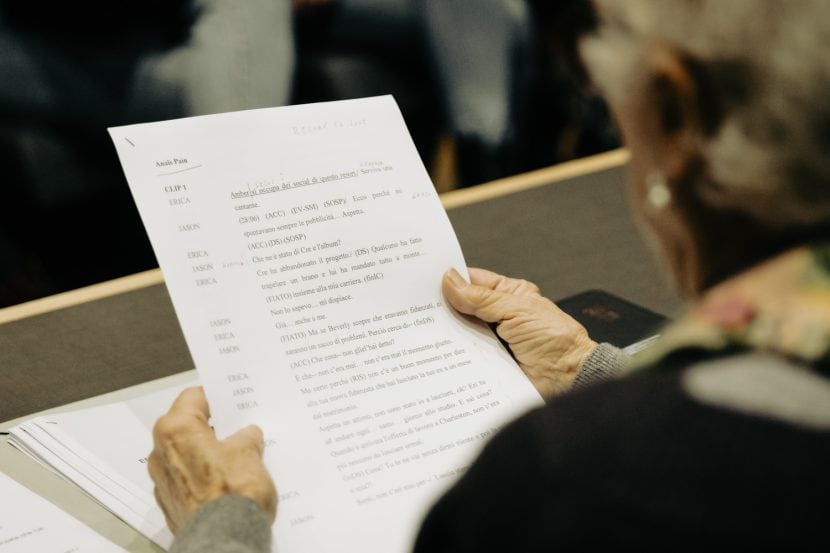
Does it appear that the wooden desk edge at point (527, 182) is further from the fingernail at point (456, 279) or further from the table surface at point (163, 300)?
the fingernail at point (456, 279)

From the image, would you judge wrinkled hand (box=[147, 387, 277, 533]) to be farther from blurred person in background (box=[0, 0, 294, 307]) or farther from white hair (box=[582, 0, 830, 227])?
blurred person in background (box=[0, 0, 294, 307])

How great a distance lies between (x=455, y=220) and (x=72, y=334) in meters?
0.63

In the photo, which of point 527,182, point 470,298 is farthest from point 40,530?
point 527,182

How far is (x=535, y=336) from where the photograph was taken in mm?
948

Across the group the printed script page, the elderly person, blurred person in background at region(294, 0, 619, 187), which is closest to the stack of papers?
the printed script page

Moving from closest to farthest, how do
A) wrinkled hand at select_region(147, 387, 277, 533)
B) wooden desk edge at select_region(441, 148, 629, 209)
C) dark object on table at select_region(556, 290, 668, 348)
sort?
1. wrinkled hand at select_region(147, 387, 277, 533)
2. dark object on table at select_region(556, 290, 668, 348)
3. wooden desk edge at select_region(441, 148, 629, 209)

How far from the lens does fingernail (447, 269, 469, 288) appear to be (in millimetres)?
912

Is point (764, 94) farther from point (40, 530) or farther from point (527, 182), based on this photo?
point (527, 182)

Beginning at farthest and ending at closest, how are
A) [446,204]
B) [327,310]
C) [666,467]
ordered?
[446,204], [327,310], [666,467]

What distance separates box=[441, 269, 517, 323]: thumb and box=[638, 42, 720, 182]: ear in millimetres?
405

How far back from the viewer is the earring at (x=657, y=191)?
0.52 metres

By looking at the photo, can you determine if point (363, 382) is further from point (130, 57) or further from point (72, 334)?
point (130, 57)

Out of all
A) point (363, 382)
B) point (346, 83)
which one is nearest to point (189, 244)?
point (363, 382)

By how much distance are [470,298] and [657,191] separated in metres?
0.39
